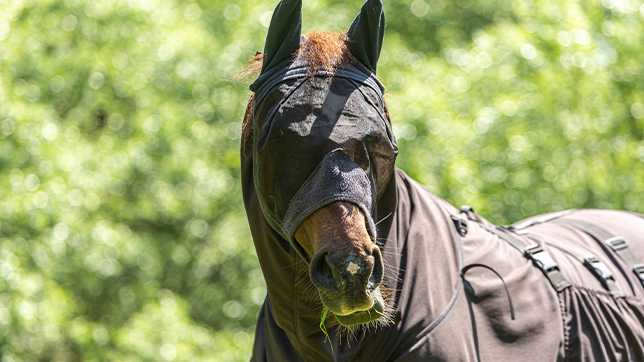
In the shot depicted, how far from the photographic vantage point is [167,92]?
6418 mm

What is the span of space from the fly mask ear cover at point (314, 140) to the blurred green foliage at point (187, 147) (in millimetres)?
3039

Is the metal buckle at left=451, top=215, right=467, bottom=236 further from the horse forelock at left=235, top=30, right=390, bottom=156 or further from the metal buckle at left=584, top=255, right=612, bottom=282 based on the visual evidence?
the metal buckle at left=584, top=255, right=612, bottom=282

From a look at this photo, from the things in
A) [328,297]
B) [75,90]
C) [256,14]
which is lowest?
[328,297]

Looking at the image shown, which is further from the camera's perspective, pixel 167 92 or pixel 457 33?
pixel 457 33

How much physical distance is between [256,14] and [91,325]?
A: 12.9 feet

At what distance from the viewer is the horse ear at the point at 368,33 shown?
2.02m

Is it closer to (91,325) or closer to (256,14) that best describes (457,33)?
(256,14)

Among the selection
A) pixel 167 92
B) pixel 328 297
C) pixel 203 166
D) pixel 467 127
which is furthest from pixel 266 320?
pixel 167 92

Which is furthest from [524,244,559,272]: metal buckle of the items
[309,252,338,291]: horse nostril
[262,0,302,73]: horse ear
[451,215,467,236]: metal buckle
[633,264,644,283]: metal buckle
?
[262,0,302,73]: horse ear

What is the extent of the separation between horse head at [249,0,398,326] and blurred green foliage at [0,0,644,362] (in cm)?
300

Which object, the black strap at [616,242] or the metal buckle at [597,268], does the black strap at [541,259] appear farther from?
the black strap at [616,242]

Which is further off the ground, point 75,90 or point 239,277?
point 75,90

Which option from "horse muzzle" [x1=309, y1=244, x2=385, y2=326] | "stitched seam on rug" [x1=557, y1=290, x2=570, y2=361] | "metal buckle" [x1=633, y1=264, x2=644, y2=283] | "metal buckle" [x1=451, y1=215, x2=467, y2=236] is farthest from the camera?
"metal buckle" [x1=633, y1=264, x2=644, y2=283]

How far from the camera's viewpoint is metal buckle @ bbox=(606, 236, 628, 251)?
3233mm
